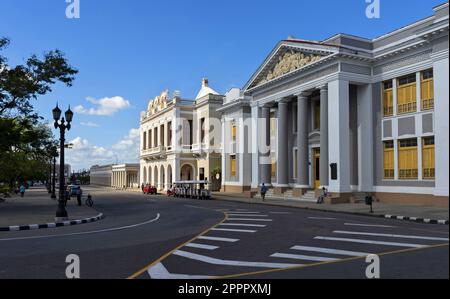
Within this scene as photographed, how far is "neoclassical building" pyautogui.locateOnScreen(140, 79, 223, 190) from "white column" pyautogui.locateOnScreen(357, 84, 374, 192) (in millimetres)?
27384

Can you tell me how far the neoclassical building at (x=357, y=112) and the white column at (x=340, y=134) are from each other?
0.07 meters

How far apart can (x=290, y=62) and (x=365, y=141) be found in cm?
964

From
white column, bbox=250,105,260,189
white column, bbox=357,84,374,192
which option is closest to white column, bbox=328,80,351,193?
white column, bbox=357,84,374,192

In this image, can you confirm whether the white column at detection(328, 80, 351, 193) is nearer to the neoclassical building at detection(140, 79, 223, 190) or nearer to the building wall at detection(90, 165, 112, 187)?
the neoclassical building at detection(140, 79, 223, 190)

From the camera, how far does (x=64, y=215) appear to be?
797 inches

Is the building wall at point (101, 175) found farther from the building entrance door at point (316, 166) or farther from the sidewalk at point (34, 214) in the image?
the sidewalk at point (34, 214)

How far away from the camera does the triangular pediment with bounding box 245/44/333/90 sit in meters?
33.8

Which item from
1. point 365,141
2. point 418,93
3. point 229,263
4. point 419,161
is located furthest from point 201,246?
point 365,141

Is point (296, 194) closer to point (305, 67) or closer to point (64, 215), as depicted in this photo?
point (305, 67)

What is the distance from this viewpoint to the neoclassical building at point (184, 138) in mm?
59438

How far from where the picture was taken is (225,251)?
35.1ft

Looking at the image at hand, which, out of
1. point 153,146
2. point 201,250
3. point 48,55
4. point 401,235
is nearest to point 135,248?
point 201,250

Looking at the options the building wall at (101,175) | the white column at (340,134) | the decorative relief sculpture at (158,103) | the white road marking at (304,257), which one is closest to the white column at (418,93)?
Answer: the white column at (340,134)

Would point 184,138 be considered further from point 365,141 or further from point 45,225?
point 45,225
